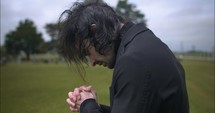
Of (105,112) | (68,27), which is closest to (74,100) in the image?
(105,112)

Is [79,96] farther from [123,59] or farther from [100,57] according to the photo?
[123,59]

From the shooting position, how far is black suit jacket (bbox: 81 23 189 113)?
152 centimetres

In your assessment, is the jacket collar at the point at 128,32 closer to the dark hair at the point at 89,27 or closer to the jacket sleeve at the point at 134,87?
the dark hair at the point at 89,27

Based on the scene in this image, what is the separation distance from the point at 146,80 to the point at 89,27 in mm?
495

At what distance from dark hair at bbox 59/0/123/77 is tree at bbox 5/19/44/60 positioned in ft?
260

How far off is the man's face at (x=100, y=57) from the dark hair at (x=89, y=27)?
0.03m

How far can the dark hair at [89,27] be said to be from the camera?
1.82m

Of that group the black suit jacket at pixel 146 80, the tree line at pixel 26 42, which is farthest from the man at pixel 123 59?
the tree line at pixel 26 42

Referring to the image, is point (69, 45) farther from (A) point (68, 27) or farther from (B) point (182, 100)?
(B) point (182, 100)

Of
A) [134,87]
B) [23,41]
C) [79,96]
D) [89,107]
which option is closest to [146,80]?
[134,87]

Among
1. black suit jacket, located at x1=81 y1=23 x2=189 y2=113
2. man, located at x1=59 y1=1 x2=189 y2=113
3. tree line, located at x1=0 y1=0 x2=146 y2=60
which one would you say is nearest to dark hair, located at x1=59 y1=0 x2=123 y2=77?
man, located at x1=59 y1=1 x2=189 y2=113

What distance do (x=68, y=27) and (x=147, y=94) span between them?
65cm

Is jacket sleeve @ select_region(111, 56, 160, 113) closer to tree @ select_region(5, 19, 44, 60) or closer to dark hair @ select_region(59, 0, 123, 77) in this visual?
dark hair @ select_region(59, 0, 123, 77)

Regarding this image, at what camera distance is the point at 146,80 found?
1.52 meters
